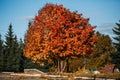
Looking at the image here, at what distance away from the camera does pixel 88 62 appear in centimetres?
8531

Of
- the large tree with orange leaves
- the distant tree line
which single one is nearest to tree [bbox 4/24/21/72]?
the distant tree line

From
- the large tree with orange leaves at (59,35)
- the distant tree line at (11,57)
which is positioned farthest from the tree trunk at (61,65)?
the distant tree line at (11,57)

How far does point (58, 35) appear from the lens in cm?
4725

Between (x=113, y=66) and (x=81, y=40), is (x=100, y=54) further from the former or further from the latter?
(x=81, y=40)

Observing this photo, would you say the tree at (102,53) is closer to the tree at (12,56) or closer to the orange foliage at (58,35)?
the tree at (12,56)

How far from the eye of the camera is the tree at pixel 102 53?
8419cm

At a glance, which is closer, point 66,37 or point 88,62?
point 66,37

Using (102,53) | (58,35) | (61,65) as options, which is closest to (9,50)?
(102,53)

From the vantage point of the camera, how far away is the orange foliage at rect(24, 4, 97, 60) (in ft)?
155

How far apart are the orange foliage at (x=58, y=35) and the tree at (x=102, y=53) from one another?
34118mm

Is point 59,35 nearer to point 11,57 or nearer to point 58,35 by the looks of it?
point 58,35

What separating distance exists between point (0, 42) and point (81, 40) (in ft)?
149

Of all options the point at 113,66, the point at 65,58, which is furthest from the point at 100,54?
the point at 65,58

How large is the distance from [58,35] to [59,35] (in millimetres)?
151
